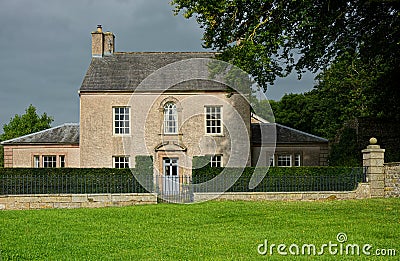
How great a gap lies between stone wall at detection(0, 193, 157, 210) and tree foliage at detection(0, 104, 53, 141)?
2797cm

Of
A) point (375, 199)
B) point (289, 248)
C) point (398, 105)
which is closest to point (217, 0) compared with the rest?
point (375, 199)

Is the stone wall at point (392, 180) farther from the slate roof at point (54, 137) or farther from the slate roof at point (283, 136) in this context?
the slate roof at point (54, 137)

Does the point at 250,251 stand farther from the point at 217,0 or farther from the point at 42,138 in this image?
→ the point at 42,138

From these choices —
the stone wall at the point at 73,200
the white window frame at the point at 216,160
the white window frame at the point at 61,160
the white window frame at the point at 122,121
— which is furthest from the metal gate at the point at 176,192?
the white window frame at the point at 61,160

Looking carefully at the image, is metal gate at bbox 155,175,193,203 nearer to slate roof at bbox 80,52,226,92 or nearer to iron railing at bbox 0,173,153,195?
iron railing at bbox 0,173,153,195

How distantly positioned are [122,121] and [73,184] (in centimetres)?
1177

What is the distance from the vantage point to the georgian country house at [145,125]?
32438mm

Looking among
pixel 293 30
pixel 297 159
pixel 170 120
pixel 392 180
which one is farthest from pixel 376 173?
pixel 170 120

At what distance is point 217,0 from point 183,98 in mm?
13592

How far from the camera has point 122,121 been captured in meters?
32.7

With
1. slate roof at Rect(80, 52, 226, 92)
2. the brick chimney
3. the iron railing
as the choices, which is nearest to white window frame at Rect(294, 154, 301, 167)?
slate roof at Rect(80, 52, 226, 92)

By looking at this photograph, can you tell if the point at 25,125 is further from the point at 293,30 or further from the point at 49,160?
the point at 293,30

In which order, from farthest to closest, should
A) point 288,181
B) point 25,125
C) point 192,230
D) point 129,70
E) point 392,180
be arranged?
point 25,125 < point 129,70 < point 288,181 < point 392,180 < point 192,230

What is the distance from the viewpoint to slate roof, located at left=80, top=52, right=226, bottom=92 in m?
32.8
